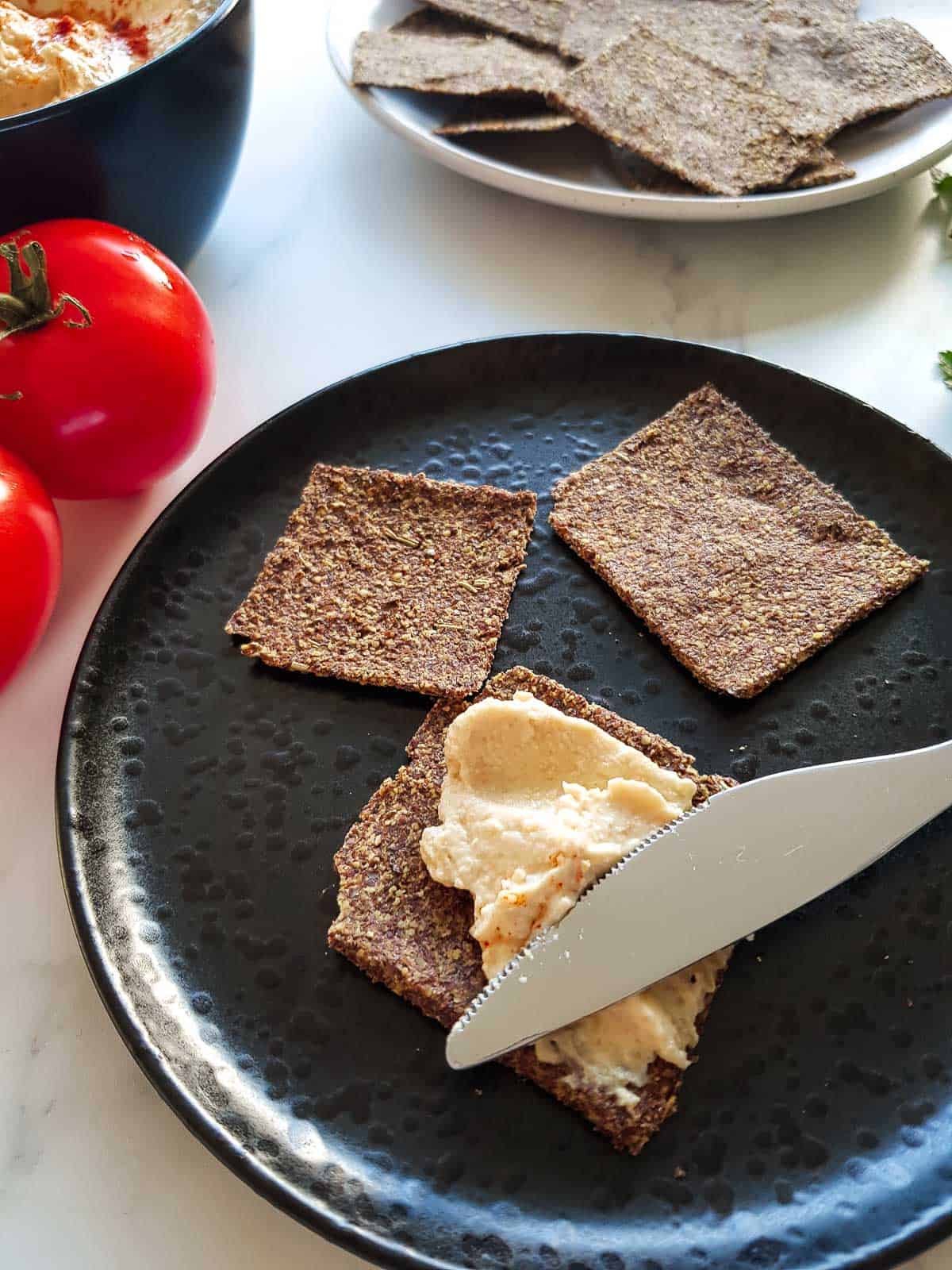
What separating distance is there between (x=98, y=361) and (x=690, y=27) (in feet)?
3.75

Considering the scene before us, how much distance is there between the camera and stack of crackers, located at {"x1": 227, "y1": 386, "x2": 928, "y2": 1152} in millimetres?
1117

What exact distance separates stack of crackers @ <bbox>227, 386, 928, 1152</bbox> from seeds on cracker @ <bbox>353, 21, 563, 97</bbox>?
2.00 ft

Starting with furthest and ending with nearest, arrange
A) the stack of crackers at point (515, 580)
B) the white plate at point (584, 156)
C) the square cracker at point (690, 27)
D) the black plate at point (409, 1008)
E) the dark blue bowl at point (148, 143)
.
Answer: the square cracker at point (690, 27), the white plate at point (584, 156), the dark blue bowl at point (148, 143), the stack of crackers at point (515, 580), the black plate at point (409, 1008)

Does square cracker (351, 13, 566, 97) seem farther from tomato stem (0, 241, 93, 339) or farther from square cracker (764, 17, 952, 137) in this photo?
tomato stem (0, 241, 93, 339)

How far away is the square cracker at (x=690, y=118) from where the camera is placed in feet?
5.14

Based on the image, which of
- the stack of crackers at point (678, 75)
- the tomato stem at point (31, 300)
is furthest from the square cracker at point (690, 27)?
the tomato stem at point (31, 300)

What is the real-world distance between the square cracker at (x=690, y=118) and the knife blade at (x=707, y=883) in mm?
897

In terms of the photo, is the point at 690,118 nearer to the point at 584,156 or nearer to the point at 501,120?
the point at 584,156

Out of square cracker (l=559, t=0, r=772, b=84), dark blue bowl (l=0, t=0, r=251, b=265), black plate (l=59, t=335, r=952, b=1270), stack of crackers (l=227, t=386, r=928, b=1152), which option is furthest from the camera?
square cracker (l=559, t=0, r=772, b=84)

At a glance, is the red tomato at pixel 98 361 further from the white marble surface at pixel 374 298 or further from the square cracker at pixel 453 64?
the square cracker at pixel 453 64

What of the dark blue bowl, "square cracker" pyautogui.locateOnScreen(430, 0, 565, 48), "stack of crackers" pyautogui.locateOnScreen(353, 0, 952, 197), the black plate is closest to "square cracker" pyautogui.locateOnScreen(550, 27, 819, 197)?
"stack of crackers" pyautogui.locateOnScreen(353, 0, 952, 197)

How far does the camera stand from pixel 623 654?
1.23 meters

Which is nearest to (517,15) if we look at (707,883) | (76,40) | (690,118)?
(690,118)

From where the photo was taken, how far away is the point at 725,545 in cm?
129
